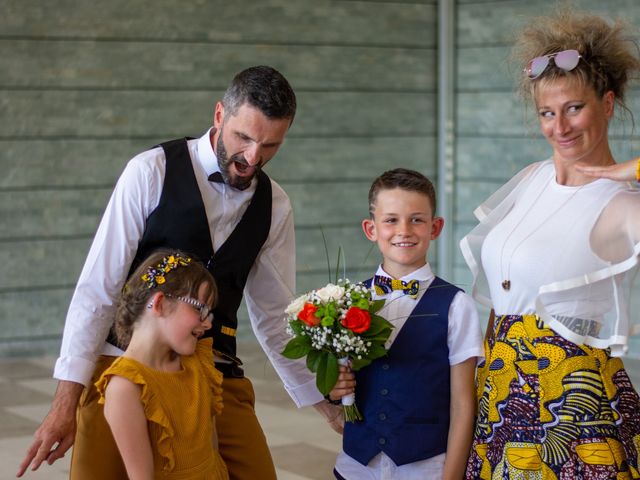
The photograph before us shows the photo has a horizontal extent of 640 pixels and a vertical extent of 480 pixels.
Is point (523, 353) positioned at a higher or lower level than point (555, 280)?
lower

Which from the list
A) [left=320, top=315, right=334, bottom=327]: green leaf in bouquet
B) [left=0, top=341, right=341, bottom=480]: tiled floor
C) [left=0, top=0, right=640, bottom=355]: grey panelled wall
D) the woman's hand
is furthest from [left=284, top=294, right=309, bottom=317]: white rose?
[left=0, top=0, right=640, bottom=355]: grey panelled wall

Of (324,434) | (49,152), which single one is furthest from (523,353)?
(49,152)

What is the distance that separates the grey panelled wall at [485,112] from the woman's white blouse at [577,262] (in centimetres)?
506

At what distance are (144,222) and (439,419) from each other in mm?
961

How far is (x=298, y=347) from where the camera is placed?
291 centimetres

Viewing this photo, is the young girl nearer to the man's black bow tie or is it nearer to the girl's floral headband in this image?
the girl's floral headband

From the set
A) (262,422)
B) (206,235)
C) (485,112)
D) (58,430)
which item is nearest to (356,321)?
(206,235)

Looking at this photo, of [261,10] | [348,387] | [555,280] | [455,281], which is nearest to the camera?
[555,280]

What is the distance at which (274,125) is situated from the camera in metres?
2.94

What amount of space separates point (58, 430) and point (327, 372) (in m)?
0.70

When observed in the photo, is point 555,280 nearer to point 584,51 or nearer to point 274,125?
point 584,51

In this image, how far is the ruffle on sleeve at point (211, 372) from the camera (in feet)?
9.64

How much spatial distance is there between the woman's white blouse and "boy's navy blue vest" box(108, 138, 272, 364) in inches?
28.2

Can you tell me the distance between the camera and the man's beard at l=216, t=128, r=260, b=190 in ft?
9.77
